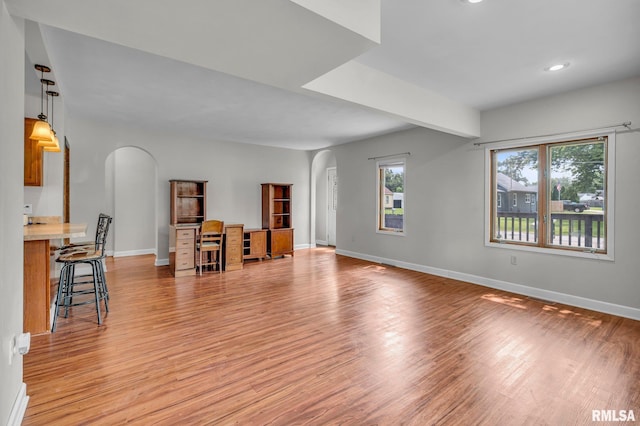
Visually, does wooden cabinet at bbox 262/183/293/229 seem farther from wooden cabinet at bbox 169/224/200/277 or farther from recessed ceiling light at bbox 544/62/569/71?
recessed ceiling light at bbox 544/62/569/71

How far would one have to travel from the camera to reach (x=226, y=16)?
5.45 feet

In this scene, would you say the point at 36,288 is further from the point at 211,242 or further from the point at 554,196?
the point at 554,196

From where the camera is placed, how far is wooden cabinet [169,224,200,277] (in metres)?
5.09

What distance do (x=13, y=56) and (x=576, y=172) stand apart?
5279 mm

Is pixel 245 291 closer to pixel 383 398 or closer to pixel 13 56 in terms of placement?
pixel 383 398

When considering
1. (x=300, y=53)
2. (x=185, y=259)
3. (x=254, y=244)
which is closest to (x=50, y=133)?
(x=300, y=53)

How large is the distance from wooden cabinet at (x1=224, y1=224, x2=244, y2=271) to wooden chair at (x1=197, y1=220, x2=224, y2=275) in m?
0.13

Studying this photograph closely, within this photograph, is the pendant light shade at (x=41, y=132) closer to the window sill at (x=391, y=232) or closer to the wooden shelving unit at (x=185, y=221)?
the wooden shelving unit at (x=185, y=221)

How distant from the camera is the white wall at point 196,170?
530cm

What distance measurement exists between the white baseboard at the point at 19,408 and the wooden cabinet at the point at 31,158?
8.23 feet

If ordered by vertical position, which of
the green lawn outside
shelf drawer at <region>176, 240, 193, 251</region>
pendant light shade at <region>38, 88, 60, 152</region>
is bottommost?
shelf drawer at <region>176, 240, 193, 251</region>

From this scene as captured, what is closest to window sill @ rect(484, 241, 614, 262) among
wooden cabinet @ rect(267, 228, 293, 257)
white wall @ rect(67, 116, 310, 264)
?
wooden cabinet @ rect(267, 228, 293, 257)

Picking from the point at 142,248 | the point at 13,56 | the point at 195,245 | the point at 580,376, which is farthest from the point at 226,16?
the point at 142,248

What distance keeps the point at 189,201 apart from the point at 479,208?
17.9 ft
